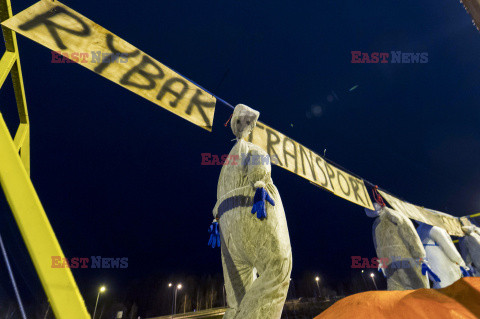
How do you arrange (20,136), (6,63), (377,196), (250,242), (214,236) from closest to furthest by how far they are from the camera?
(250,242) → (6,63) → (214,236) → (20,136) → (377,196)

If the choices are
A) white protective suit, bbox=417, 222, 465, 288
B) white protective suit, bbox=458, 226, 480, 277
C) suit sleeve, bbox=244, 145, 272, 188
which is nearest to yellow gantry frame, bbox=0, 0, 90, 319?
suit sleeve, bbox=244, 145, 272, 188

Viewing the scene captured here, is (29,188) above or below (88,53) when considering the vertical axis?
below

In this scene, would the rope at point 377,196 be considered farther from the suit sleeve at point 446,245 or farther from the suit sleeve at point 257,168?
the suit sleeve at point 257,168

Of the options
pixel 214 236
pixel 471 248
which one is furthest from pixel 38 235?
pixel 471 248

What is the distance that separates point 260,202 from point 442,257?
21.3 feet

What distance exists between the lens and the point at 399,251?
4.03 meters

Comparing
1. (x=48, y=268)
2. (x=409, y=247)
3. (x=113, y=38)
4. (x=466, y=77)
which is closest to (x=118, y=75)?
(x=113, y=38)

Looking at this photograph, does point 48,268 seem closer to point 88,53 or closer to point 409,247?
point 88,53

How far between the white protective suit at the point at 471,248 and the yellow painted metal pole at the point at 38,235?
9.39 m

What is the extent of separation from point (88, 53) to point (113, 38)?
1.24 feet

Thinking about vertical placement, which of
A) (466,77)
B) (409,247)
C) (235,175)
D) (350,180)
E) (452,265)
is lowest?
(452,265)

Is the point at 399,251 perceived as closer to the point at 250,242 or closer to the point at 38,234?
the point at 250,242

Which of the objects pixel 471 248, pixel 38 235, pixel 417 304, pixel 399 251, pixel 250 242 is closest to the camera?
pixel 38 235

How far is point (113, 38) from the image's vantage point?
8.38 feet
